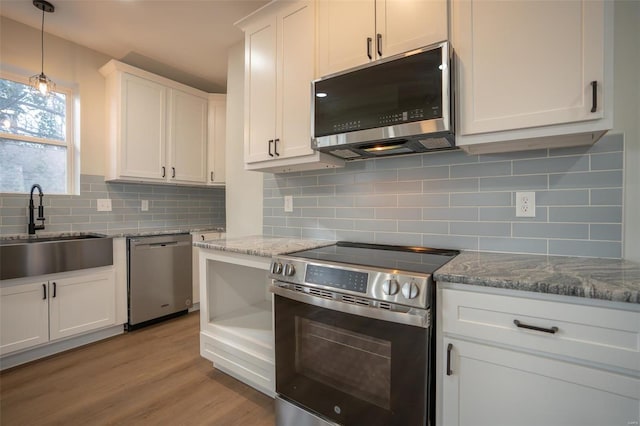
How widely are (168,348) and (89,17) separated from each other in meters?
2.78

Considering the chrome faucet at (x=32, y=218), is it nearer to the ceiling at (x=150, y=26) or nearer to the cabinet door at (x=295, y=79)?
the ceiling at (x=150, y=26)

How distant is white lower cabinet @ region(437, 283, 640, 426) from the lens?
85 centimetres

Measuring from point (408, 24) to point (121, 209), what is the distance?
312 cm

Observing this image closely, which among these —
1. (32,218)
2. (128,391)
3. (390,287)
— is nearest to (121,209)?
(32,218)

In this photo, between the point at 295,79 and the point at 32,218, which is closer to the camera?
the point at 295,79

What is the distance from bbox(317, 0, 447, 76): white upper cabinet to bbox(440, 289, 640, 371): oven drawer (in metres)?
1.18

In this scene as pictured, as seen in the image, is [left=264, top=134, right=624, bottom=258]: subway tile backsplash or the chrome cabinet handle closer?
the chrome cabinet handle

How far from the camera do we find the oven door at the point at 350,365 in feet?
3.52

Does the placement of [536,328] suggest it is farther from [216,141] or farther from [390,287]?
[216,141]

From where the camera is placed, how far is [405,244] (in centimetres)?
178

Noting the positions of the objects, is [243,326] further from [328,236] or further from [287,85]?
[287,85]

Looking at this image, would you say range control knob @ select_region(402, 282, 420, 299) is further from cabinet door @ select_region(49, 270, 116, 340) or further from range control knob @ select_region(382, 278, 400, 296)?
cabinet door @ select_region(49, 270, 116, 340)

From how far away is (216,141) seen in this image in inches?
138

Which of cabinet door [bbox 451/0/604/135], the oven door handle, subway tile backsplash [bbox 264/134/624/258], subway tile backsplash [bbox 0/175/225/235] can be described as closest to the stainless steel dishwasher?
subway tile backsplash [bbox 0/175/225/235]
